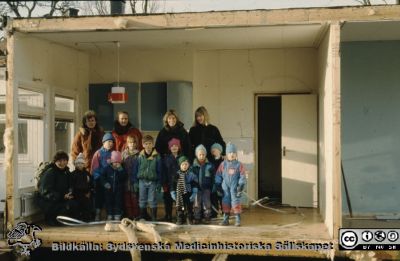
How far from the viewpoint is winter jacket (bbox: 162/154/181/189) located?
6809 millimetres

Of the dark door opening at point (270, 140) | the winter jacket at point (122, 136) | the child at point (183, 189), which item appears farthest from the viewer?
the dark door opening at point (270, 140)

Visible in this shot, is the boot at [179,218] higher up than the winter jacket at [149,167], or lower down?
lower down

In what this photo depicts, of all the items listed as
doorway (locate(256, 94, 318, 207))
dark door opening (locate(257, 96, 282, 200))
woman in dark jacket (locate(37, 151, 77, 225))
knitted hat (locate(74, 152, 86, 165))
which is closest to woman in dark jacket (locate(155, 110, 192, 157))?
knitted hat (locate(74, 152, 86, 165))

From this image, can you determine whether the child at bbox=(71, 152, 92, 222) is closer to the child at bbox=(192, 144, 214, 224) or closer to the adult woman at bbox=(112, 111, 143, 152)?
the adult woman at bbox=(112, 111, 143, 152)

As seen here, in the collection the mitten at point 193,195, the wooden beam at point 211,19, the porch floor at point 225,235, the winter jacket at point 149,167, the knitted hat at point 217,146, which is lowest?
the porch floor at point 225,235

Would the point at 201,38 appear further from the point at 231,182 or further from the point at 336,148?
the point at 336,148

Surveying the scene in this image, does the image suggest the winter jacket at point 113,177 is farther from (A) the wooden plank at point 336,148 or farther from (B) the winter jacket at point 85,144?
(A) the wooden plank at point 336,148

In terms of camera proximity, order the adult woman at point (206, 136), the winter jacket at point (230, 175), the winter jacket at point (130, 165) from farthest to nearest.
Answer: the adult woman at point (206, 136) < the winter jacket at point (130, 165) < the winter jacket at point (230, 175)

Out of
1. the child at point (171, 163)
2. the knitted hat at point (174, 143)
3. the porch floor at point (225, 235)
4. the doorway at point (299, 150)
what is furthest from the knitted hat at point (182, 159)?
the doorway at point (299, 150)

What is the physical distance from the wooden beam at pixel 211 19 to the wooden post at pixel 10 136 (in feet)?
1.44

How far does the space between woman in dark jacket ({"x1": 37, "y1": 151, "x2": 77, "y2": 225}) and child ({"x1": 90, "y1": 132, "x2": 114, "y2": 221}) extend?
326 millimetres

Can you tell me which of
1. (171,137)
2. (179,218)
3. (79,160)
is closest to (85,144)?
(79,160)

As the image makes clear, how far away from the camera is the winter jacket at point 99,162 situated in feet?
22.5

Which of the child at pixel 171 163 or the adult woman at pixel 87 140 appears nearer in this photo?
the child at pixel 171 163
